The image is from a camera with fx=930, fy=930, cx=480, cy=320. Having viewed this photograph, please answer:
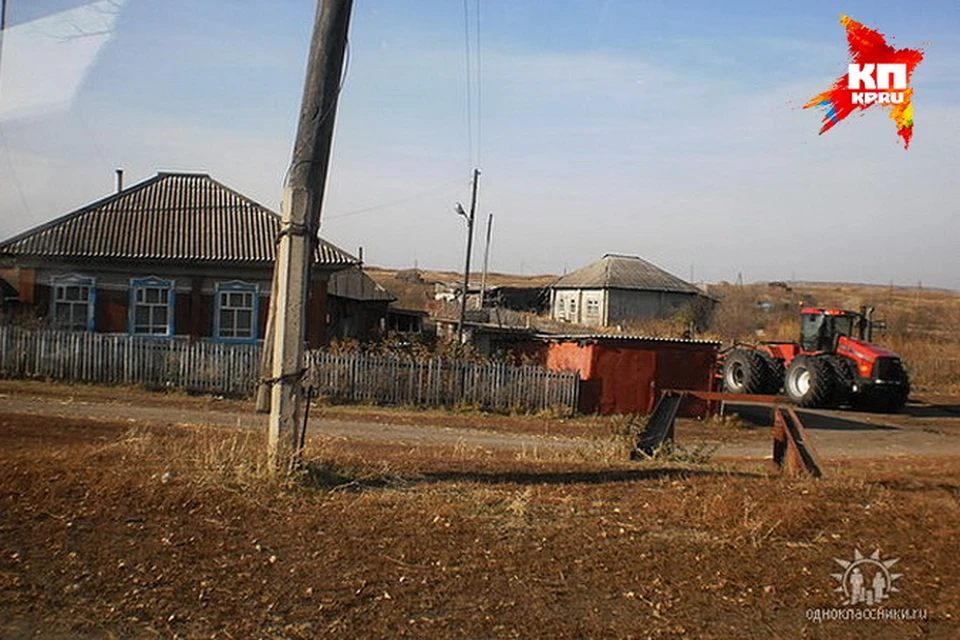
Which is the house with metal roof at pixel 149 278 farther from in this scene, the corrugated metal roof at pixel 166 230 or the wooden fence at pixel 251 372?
the wooden fence at pixel 251 372

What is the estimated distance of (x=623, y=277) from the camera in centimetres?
5941

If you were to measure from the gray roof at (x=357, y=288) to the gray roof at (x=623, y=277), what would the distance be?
58.4ft

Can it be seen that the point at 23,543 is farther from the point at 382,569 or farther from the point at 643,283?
the point at 643,283

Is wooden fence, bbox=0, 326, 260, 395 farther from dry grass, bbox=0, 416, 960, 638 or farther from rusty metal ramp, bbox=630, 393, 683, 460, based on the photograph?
dry grass, bbox=0, 416, 960, 638

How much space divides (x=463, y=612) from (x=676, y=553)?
5.54 feet

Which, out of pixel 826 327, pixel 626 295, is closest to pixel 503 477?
pixel 826 327

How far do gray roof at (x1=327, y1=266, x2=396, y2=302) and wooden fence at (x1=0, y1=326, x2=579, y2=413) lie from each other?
15466 millimetres

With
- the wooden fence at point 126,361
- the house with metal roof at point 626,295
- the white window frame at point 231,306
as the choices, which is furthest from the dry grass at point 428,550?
the house with metal roof at point 626,295

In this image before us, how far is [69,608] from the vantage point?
15.8ft

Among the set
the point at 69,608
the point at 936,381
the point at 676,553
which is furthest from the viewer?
the point at 936,381

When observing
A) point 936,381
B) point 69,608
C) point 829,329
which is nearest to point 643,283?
point 936,381

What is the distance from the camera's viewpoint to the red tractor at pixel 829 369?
24500 millimetres

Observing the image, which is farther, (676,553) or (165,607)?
(676,553)

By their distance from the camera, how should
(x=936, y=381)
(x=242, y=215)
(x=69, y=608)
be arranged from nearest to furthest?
(x=69, y=608) < (x=242, y=215) < (x=936, y=381)
